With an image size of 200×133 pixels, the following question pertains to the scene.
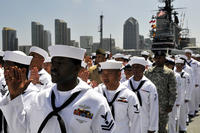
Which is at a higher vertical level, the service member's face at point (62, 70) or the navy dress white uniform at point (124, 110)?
the service member's face at point (62, 70)

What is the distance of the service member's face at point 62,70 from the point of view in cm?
234

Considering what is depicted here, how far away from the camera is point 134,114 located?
391cm

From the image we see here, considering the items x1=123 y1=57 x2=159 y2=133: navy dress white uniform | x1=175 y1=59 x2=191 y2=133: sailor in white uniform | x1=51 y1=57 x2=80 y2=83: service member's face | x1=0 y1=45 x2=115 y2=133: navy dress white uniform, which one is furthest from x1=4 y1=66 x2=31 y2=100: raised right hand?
x1=175 y1=59 x2=191 y2=133: sailor in white uniform

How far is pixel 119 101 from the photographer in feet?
12.7

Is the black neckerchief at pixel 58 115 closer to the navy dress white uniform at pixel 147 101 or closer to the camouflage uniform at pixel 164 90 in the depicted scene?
the navy dress white uniform at pixel 147 101

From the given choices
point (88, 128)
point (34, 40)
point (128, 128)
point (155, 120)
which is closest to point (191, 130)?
point (155, 120)

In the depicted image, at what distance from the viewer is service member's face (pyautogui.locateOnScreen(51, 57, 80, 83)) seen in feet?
7.69

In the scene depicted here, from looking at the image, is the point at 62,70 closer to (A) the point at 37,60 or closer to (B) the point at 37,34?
(A) the point at 37,60

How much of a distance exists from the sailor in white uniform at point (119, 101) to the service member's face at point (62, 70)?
4.57 feet

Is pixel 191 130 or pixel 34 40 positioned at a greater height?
pixel 34 40

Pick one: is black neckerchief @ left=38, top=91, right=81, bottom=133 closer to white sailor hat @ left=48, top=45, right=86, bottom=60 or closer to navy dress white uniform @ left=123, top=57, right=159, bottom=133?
white sailor hat @ left=48, top=45, right=86, bottom=60

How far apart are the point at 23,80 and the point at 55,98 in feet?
1.20

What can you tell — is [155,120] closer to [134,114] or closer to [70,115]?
[134,114]

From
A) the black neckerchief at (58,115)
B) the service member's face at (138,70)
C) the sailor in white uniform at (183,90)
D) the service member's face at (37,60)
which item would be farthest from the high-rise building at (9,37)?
the black neckerchief at (58,115)
